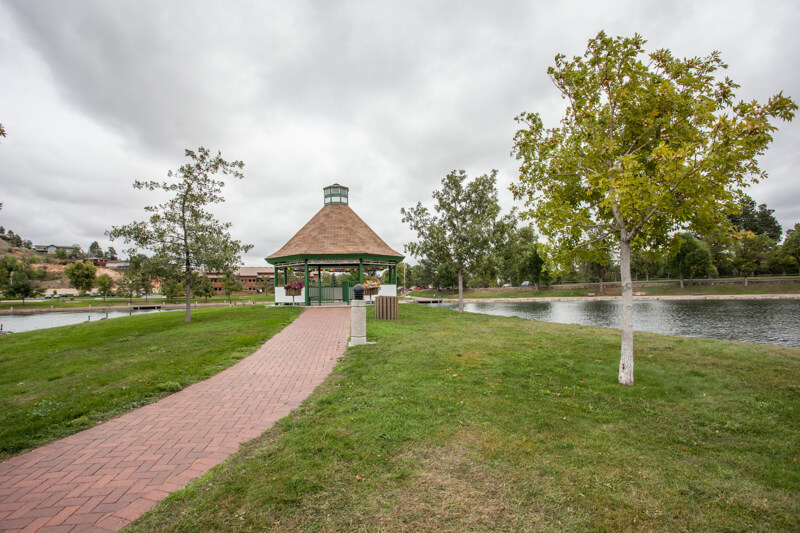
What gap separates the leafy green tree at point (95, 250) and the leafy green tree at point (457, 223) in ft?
629

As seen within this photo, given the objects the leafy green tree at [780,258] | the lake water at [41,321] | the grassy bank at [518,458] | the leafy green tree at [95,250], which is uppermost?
the leafy green tree at [95,250]

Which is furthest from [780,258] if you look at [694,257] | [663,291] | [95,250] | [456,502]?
[95,250]

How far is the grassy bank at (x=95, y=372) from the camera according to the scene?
4438 mm

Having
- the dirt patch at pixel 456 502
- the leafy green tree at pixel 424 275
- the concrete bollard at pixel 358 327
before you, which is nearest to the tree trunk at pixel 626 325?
the dirt patch at pixel 456 502

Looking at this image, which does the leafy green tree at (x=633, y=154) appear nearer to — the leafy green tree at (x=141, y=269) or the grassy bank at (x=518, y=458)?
the grassy bank at (x=518, y=458)

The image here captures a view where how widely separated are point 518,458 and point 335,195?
968 inches

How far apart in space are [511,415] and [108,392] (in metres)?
6.12

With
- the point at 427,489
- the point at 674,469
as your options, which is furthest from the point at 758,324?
the point at 427,489

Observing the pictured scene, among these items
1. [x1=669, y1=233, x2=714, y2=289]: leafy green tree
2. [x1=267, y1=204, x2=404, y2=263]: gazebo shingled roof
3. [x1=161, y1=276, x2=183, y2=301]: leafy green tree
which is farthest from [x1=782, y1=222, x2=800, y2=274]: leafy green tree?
[x1=161, y1=276, x2=183, y2=301]: leafy green tree

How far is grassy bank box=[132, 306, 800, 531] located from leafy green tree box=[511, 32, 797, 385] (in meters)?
1.44

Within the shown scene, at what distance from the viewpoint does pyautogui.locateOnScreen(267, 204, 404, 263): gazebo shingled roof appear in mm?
21141

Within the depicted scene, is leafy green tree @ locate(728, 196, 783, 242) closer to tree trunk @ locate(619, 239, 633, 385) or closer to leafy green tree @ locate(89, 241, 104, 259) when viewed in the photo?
tree trunk @ locate(619, 239, 633, 385)

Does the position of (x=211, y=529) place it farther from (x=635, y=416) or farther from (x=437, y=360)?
(x=437, y=360)

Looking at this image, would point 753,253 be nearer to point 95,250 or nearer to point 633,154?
point 633,154
